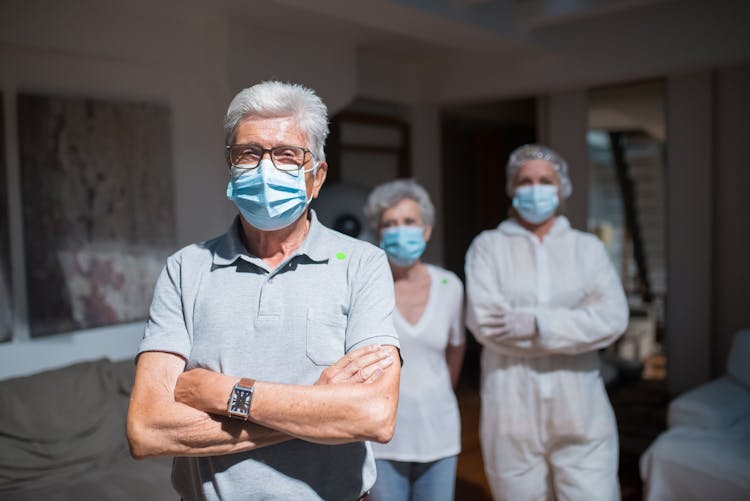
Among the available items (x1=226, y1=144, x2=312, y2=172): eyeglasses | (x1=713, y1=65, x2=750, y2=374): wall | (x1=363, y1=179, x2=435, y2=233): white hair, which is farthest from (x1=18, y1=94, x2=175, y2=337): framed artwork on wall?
(x1=713, y1=65, x2=750, y2=374): wall

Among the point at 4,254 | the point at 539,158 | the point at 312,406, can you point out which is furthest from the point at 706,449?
the point at 4,254

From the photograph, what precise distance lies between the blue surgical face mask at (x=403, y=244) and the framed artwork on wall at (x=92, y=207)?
173 cm

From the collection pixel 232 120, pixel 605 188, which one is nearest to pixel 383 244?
pixel 232 120

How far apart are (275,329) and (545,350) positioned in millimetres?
1218

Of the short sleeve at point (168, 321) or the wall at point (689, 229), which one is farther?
the wall at point (689, 229)

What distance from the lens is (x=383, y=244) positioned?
A: 2215 millimetres

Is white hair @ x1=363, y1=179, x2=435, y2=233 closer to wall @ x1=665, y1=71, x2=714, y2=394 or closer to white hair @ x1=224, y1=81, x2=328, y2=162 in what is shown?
white hair @ x1=224, y1=81, x2=328, y2=162

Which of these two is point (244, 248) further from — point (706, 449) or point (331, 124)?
point (331, 124)

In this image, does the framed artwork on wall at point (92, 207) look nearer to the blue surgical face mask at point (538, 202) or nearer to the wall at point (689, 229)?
the blue surgical face mask at point (538, 202)

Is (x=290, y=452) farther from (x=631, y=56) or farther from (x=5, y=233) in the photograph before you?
(x=631, y=56)

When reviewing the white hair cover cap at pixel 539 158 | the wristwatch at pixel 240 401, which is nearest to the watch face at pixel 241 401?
the wristwatch at pixel 240 401

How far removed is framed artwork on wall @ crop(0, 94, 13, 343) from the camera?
2887 mm

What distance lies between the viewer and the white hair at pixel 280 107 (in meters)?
1.26

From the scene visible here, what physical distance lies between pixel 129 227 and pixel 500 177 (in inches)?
157
